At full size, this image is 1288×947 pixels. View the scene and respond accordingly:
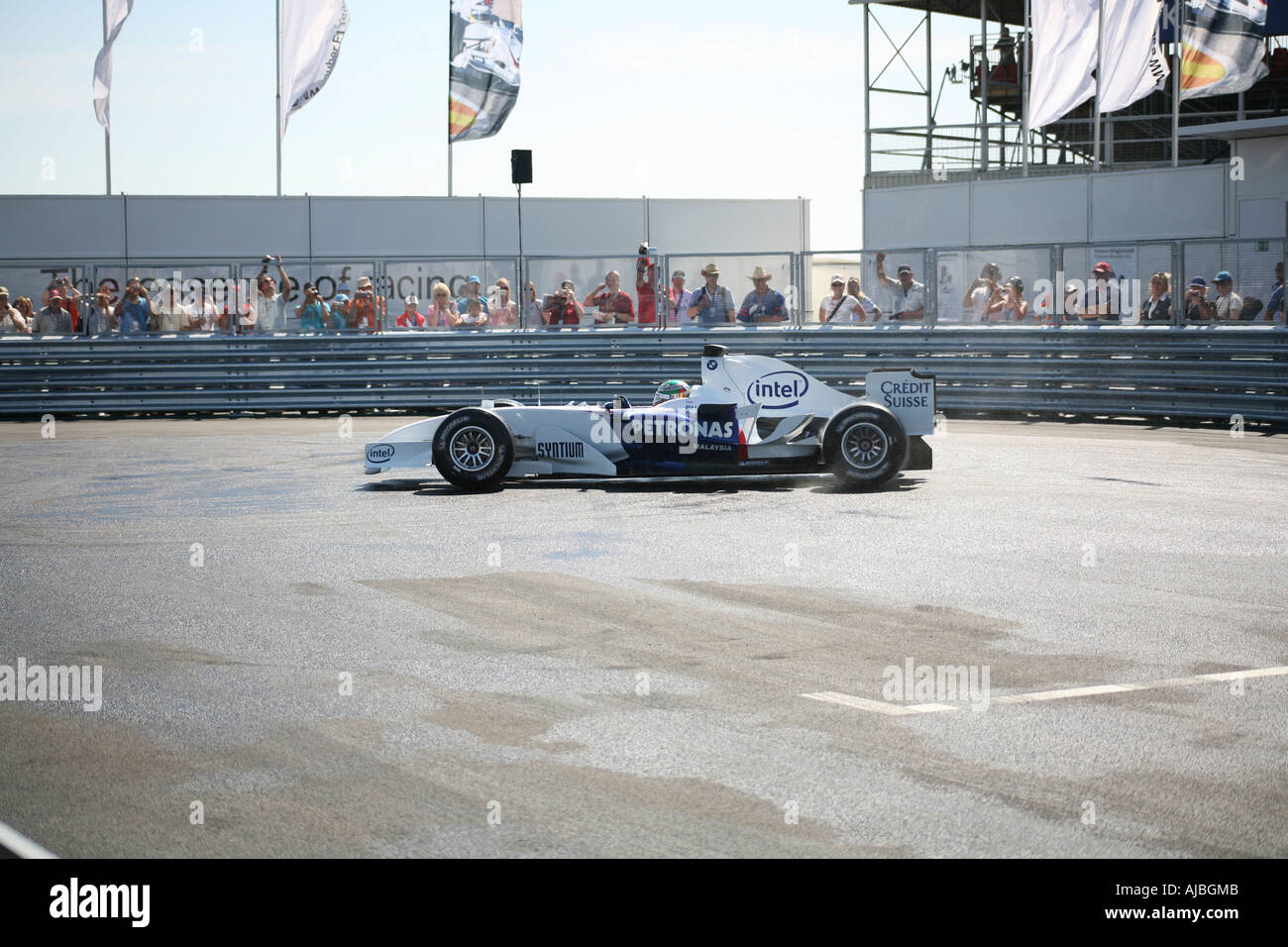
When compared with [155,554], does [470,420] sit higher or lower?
higher

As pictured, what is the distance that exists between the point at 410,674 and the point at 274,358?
17.2m

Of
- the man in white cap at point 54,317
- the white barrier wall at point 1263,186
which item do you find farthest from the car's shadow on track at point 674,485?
the white barrier wall at point 1263,186

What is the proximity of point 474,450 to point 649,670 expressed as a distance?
6724 millimetres

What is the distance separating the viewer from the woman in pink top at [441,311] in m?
22.9

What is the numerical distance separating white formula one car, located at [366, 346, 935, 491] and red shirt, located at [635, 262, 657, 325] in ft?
30.7

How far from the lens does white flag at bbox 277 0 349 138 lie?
103 feet

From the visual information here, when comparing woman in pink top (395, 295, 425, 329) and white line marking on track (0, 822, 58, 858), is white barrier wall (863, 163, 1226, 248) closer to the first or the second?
woman in pink top (395, 295, 425, 329)

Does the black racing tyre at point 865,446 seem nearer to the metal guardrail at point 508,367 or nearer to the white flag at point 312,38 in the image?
the metal guardrail at point 508,367

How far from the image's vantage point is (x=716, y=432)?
12.9 m

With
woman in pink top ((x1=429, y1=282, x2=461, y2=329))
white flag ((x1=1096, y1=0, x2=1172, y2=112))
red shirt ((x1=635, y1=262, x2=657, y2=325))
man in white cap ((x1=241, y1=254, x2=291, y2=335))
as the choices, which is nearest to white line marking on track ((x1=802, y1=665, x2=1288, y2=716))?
red shirt ((x1=635, y1=262, x2=657, y2=325))
